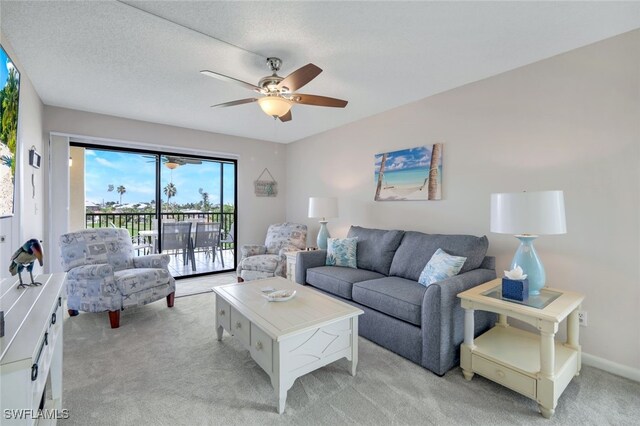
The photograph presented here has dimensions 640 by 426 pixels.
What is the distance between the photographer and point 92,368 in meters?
2.06

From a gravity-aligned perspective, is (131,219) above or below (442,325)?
above

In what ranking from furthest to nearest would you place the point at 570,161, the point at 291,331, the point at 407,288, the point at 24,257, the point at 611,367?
1. the point at 407,288
2. the point at 570,161
3. the point at 611,367
4. the point at 291,331
5. the point at 24,257

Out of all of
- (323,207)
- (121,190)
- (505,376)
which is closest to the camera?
(505,376)

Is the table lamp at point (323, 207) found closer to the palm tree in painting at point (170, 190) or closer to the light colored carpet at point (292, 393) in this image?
the light colored carpet at point (292, 393)

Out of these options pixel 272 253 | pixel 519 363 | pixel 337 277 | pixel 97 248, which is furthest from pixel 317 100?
pixel 97 248

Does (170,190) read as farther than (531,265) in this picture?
Yes

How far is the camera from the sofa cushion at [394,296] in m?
2.13

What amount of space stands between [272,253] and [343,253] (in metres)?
1.53

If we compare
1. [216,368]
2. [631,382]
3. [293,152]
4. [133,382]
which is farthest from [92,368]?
[293,152]

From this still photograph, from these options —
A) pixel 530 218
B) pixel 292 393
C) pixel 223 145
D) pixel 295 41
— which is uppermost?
pixel 295 41

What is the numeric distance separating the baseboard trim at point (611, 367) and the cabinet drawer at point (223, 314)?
269cm

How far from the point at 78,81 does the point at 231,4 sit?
206 centimetres

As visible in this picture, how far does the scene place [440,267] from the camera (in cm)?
234

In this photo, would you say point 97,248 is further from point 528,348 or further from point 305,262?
point 528,348
